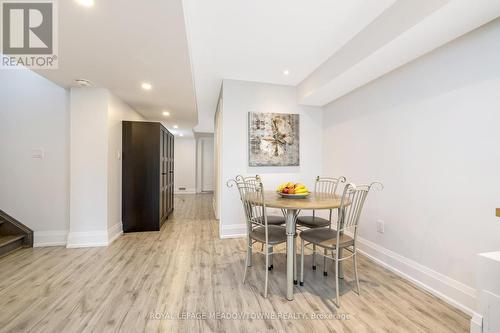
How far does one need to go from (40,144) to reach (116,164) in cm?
99

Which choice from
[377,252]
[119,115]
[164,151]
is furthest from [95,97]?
[377,252]

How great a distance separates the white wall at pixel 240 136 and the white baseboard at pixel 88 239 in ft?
5.66

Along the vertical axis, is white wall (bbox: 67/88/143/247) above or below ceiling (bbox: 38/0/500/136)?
below

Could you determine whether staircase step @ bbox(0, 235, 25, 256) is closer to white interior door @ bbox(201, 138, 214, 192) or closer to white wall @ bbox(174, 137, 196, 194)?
white wall @ bbox(174, 137, 196, 194)

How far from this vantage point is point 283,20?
6.84 ft

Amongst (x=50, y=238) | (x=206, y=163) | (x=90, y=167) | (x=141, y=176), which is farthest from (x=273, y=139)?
(x=206, y=163)

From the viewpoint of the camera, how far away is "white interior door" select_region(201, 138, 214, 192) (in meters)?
8.81

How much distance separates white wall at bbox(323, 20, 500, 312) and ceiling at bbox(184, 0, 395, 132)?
793 millimetres

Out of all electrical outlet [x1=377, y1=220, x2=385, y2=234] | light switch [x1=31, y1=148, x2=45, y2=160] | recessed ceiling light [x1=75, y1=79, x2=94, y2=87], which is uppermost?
recessed ceiling light [x1=75, y1=79, x2=94, y2=87]

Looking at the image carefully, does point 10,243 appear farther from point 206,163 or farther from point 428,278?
point 206,163

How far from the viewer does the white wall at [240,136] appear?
3447 millimetres

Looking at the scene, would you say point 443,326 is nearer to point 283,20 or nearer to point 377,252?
point 377,252

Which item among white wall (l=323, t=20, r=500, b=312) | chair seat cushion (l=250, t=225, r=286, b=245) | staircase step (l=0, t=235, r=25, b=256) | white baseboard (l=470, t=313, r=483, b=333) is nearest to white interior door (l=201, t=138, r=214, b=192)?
staircase step (l=0, t=235, r=25, b=256)

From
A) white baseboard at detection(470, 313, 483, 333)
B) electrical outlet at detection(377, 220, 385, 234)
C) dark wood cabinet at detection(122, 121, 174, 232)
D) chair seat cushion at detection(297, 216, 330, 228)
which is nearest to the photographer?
white baseboard at detection(470, 313, 483, 333)
